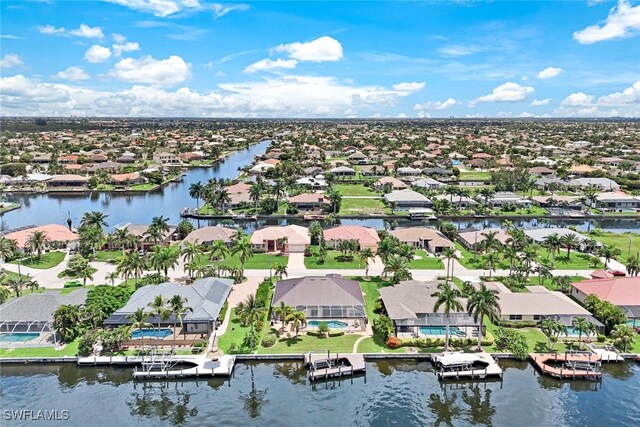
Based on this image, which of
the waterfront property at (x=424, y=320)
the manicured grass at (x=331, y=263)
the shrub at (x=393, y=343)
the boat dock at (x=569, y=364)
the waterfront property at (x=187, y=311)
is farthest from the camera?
the manicured grass at (x=331, y=263)

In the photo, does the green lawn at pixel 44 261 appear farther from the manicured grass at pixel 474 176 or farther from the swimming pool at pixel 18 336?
the manicured grass at pixel 474 176

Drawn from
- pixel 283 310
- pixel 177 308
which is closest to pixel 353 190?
pixel 283 310

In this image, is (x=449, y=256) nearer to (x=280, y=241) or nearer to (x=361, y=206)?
(x=280, y=241)

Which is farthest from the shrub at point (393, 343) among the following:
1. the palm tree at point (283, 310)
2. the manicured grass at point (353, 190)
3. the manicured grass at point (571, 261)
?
the manicured grass at point (353, 190)

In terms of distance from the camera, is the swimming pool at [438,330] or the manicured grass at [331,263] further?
the manicured grass at [331,263]

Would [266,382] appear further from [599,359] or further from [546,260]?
[546,260]

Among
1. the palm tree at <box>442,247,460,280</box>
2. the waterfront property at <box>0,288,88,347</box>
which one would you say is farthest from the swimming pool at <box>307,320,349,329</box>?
the waterfront property at <box>0,288,88,347</box>

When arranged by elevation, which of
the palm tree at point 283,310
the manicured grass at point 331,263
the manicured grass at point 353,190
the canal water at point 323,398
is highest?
the palm tree at point 283,310
